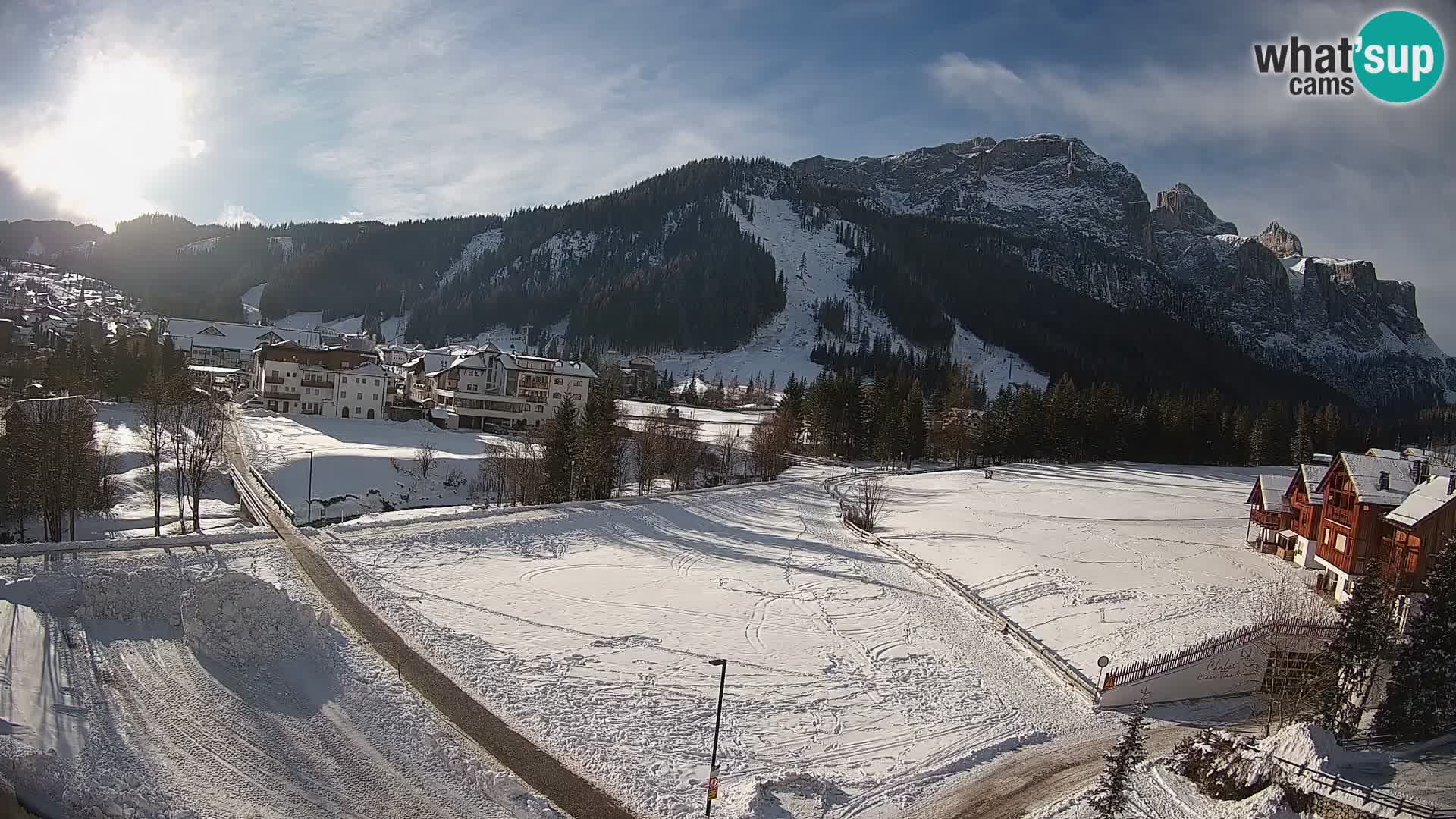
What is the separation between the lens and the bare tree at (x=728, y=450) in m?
73.6

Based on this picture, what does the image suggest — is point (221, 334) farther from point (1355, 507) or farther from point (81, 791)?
point (1355, 507)

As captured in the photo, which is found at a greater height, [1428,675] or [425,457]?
[425,457]

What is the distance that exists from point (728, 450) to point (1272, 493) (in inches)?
1753

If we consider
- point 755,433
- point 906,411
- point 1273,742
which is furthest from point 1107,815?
point 906,411

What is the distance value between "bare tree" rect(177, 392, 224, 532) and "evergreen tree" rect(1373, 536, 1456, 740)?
45.8m

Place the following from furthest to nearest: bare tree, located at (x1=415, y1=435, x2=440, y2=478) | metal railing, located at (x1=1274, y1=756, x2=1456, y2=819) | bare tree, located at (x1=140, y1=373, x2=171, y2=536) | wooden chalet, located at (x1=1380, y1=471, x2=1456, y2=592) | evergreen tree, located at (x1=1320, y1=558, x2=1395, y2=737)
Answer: bare tree, located at (x1=415, y1=435, x2=440, y2=478) → bare tree, located at (x1=140, y1=373, x2=171, y2=536) → wooden chalet, located at (x1=1380, y1=471, x2=1456, y2=592) → evergreen tree, located at (x1=1320, y1=558, x2=1395, y2=737) → metal railing, located at (x1=1274, y1=756, x2=1456, y2=819)

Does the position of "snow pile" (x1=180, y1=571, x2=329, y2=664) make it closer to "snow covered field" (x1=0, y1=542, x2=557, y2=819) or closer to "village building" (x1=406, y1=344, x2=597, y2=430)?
"snow covered field" (x1=0, y1=542, x2=557, y2=819)

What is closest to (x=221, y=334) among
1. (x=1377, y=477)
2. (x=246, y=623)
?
(x=246, y=623)

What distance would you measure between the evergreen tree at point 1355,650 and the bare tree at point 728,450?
167ft

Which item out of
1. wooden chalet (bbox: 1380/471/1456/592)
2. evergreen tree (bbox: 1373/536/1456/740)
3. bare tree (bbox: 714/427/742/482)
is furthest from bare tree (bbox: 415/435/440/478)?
wooden chalet (bbox: 1380/471/1456/592)

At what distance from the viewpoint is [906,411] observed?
280 feet

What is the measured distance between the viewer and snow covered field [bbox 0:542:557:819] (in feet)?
49.0

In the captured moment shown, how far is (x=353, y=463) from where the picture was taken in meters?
55.3

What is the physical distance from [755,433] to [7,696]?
6302 cm
